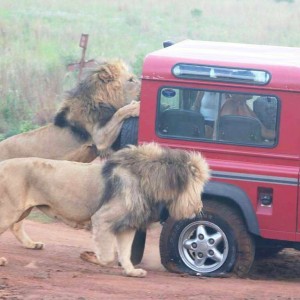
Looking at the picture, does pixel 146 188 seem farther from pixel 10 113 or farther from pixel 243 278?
pixel 10 113

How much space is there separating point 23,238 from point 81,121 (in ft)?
4.53

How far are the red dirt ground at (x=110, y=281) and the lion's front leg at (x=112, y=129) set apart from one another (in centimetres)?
106

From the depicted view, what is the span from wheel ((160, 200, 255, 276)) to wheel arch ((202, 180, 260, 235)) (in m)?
0.10

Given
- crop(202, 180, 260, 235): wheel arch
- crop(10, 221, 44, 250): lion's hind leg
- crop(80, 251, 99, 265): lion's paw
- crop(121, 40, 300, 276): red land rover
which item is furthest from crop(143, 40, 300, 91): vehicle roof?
crop(10, 221, 44, 250): lion's hind leg

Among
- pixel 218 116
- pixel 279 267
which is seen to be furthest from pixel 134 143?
pixel 279 267

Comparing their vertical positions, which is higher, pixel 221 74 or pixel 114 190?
pixel 221 74

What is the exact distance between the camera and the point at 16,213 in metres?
8.46

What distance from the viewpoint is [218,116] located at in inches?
331

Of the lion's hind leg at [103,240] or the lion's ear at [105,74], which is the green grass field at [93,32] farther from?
the lion's hind leg at [103,240]

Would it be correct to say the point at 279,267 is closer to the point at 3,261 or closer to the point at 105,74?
the point at 105,74

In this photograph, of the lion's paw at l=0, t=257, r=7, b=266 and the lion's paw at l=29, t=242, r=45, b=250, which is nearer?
the lion's paw at l=0, t=257, r=7, b=266

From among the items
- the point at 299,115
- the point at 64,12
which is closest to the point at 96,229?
the point at 299,115

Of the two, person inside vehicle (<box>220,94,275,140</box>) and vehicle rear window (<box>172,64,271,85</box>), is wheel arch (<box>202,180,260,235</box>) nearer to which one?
person inside vehicle (<box>220,94,275,140</box>)

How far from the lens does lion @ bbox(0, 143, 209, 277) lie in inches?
323
